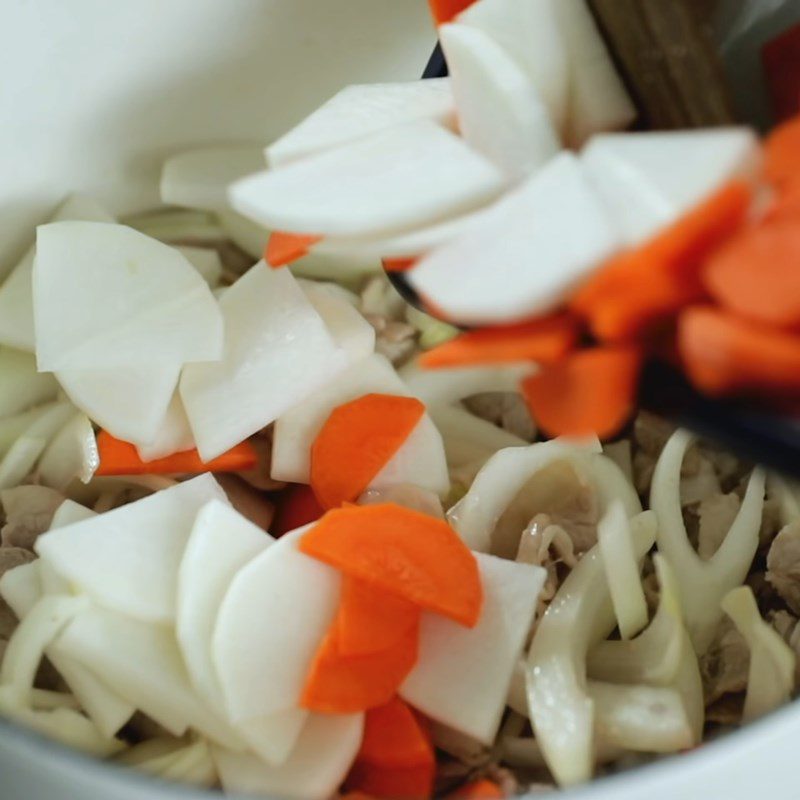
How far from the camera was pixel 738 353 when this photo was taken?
666 millimetres

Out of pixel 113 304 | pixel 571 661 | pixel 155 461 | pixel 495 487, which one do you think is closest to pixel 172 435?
pixel 155 461

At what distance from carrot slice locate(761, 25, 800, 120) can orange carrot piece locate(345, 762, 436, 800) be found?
0.70 meters

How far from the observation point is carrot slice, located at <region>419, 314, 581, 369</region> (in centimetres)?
74

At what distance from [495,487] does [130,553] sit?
0.41 metres

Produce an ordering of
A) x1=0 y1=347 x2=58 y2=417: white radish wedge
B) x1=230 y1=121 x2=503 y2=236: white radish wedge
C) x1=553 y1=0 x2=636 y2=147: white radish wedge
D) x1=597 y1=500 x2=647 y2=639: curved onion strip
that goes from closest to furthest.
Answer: x1=230 y1=121 x2=503 y2=236: white radish wedge, x1=553 y1=0 x2=636 y2=147: white radish wedge, x1=597 y1=500 x2=647 y2=639: curved onion strip, x1=0 y1=347 x2=58 y2=417: white radish wedge

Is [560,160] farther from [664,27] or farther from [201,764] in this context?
[201,764]

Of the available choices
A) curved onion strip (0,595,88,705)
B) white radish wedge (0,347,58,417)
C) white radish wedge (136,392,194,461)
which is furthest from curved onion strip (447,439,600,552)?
white radish wedge (0,347,58,417)

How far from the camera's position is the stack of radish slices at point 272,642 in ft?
3.47

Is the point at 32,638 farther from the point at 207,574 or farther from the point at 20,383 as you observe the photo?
the point at 20,383

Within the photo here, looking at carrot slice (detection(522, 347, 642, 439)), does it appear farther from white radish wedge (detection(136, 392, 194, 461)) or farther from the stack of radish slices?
white radish wedge (detection(136, 392, 194, 461))

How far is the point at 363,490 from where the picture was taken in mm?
1292

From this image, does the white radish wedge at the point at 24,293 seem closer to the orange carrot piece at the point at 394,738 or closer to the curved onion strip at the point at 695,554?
the orange carrot piece at the point at 394,738

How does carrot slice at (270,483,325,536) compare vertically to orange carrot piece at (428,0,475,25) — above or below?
below

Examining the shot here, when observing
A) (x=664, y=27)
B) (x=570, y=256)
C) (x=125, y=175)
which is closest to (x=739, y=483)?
(x=664, y=27)
